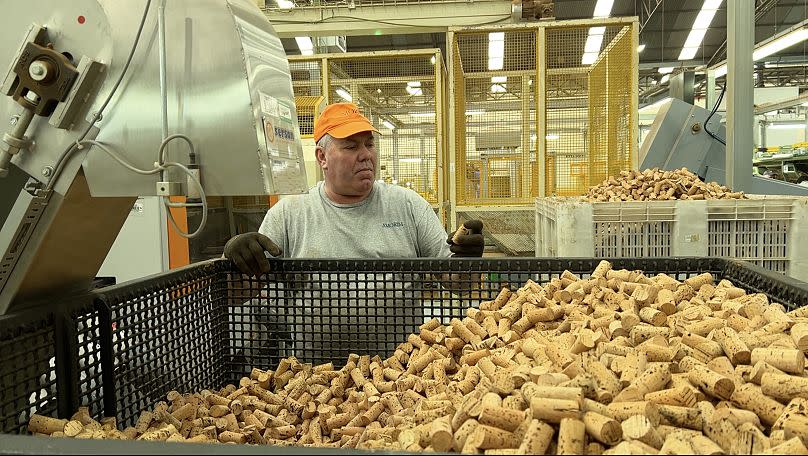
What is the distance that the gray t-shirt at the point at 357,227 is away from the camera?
2445 millimetres

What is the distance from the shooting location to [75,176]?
101 cm

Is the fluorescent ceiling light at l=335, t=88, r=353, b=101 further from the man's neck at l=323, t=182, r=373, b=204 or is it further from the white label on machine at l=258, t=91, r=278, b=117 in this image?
the white label on machine at l=258, t=91, r=278, b=117

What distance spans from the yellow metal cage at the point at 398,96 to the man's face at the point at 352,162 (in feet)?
9.01

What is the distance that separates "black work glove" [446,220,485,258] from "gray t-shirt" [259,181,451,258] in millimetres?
388

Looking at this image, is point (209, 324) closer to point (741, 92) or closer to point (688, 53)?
point (741, 92)

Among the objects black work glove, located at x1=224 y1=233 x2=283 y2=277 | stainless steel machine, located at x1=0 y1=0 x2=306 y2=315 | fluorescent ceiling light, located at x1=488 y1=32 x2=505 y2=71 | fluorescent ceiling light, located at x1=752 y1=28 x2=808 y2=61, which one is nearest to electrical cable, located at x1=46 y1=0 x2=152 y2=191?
stainless steel machine, located at x1=0 y1=0 x2=306 y2=315

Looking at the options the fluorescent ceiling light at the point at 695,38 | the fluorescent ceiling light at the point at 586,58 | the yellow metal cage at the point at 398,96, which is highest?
the fluorescent ceiling light at the point at 695,38

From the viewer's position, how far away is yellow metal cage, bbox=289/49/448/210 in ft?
18.3

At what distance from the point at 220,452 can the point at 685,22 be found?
1791cm

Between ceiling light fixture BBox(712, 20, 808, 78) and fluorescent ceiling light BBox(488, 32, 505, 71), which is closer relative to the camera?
fluorescent ceiling light BBox(488, 32, 505, 71)

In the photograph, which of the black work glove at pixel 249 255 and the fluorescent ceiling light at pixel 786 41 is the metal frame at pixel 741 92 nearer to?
the black work glove at pixel 249 255

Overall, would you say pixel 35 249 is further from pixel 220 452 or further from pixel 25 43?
pixel 220 452

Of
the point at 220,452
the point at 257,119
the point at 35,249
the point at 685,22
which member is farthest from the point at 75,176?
the point at 685,22

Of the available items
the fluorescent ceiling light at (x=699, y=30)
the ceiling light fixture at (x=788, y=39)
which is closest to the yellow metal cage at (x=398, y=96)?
the ceiling light fixture at (x=788, y=39)
